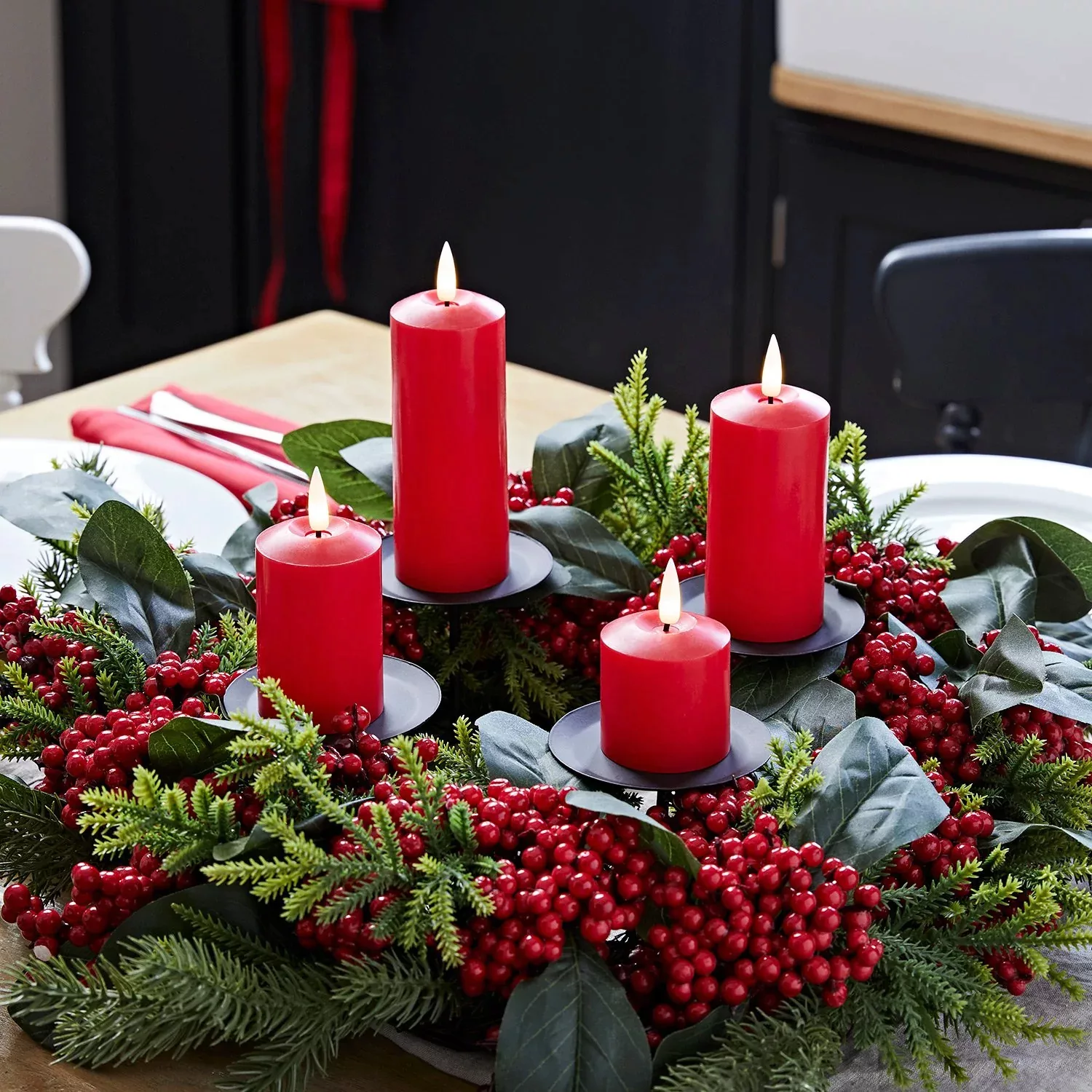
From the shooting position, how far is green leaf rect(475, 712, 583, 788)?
538 millimetres

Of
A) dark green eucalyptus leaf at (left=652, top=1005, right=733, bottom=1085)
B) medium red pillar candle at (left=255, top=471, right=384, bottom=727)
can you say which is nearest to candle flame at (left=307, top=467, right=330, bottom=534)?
medium red pillar candle at (left=255, top=471, right=384, bottom=727)

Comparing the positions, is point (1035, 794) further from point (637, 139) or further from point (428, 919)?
point (637, 139)

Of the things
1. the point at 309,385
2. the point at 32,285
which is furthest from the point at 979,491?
the point at 32,285

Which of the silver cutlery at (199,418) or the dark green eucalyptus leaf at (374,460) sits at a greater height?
the dark green eucalyptus leaf at (374,460)

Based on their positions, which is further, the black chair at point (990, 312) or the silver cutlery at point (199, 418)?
the black chair at point (990, 312)

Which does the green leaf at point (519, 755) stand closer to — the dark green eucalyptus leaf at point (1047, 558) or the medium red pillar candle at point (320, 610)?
the medium red pillar candle at point (320, 610)

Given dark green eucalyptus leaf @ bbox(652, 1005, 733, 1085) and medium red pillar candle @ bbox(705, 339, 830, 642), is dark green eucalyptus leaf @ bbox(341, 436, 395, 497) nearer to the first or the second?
medium red pillar candle @ bbox(705, 339, 830, 642)

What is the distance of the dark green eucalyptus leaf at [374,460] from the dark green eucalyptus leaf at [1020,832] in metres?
0.32

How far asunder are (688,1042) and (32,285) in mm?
1086

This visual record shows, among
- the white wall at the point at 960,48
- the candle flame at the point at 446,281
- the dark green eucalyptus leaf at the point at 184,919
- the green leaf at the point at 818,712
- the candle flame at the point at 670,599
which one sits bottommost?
the dark green eucalyptus leaf at the point at 184,919

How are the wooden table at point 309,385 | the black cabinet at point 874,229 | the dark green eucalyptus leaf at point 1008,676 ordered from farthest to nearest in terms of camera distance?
the black cabinet at point 874,229, the wooden table at point 309,385, the dark green eucalyptus leaf at point 1008,676

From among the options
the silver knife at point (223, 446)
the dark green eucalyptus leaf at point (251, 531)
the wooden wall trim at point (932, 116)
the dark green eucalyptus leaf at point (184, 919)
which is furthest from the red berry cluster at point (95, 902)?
the wooden wall trim at point (932, 116)

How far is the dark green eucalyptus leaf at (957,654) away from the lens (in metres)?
0.64

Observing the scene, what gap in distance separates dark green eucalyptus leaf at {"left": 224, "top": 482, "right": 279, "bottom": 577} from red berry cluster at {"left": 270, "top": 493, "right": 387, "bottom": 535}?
0.02 meters
